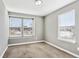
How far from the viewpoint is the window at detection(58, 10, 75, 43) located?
3.12 metres

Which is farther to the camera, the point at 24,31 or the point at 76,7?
the point at 24,31

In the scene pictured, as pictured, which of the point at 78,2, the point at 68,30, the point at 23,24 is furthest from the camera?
the point at 23,24

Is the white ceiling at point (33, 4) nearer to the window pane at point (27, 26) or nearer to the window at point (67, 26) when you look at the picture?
the window at point (67, 26)

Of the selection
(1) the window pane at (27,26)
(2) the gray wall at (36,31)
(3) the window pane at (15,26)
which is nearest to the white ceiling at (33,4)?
(3) the window pane at (15,26)

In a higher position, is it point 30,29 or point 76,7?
point 76,7

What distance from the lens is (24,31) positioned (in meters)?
5.27

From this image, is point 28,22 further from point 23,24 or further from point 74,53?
point 74,53

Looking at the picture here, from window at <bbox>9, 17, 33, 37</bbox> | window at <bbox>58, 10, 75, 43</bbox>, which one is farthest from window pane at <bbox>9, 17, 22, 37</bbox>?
window at <bbox>58, 10, 75, 43</bbox>

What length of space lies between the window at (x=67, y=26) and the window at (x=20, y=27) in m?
2.42

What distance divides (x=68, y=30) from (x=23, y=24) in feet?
10.6

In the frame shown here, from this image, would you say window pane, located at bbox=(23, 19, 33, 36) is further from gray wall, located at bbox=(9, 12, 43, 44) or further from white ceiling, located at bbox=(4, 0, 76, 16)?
white ceiling, located at bbox=(4, 0, 76, 16)

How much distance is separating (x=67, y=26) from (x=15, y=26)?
11.4 ft

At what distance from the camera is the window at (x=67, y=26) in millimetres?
3118

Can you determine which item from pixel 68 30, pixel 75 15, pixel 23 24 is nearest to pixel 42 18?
pixel 23 24
